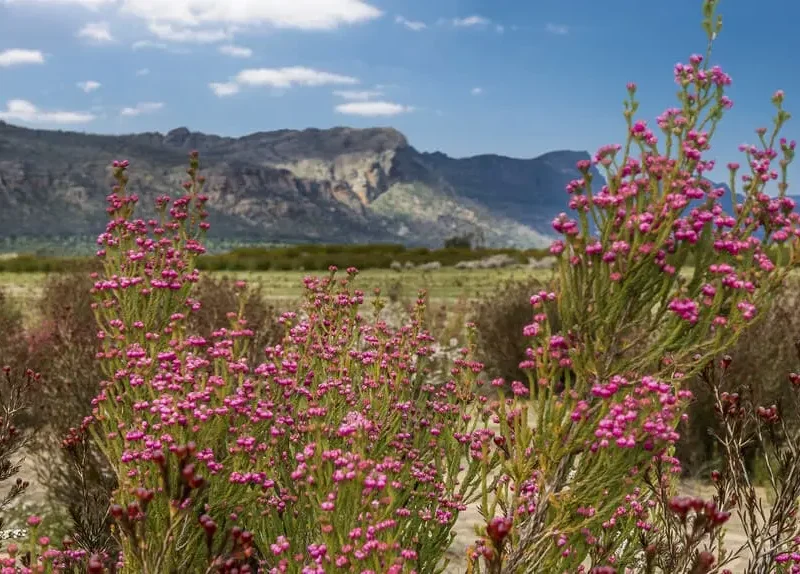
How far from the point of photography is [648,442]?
319 cm

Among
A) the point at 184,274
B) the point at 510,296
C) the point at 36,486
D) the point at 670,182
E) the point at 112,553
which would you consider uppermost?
the point at 670,182

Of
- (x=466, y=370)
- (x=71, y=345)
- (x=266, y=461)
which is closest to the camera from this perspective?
(x=266, y=461)

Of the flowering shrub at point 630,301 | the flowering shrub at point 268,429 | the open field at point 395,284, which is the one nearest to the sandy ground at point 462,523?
the flowering shrub at point 268,429

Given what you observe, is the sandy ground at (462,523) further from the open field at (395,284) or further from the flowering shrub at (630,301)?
the open field at (395,284)

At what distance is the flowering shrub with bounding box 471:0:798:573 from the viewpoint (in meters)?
3.26

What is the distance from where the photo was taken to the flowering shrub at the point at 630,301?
10.7 feet

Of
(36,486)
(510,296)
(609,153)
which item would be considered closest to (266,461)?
(609,153)

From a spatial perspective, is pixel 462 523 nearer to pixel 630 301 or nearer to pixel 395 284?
pixel 630 301

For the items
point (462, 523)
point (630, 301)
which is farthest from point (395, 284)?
point (630, 301)

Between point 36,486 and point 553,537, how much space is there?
7.26 m

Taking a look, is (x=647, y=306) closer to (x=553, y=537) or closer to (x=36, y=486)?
(x=553, y=537)

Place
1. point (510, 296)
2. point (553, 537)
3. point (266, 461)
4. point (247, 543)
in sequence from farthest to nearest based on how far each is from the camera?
point (510, 296)
point (266, 461)
point (553, 537)
point (247, 543)

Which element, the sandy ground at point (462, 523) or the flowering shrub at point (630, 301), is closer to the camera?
the flowering shrub at point (630, 301)

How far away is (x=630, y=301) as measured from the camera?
347 centimetres
